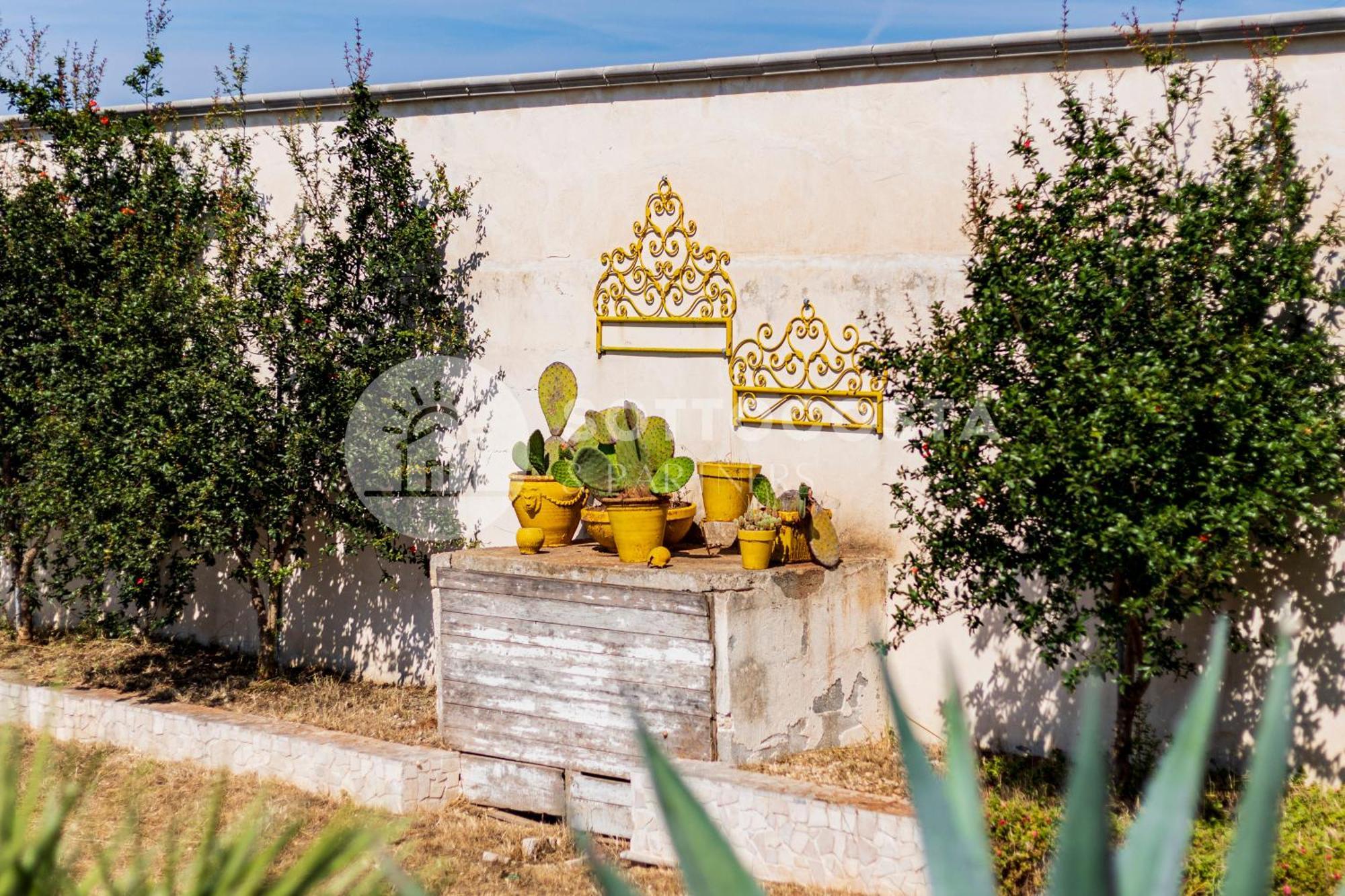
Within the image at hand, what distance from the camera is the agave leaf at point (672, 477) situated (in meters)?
7.05

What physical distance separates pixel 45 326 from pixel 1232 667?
321 inches

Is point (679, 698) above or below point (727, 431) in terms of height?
below

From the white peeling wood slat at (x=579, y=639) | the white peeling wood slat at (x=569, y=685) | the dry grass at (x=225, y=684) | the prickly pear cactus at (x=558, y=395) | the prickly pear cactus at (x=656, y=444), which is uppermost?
the prickly pear cactus at (x=558, y=395)

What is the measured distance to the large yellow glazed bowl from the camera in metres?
7.16

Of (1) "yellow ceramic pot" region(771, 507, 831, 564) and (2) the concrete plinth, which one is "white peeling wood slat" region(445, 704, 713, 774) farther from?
(1) "yellow ceramic pot" region(771, 507, 831, 564)

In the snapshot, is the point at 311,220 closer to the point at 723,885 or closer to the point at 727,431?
the point at 727,431

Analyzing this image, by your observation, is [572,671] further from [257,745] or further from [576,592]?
[257,745]

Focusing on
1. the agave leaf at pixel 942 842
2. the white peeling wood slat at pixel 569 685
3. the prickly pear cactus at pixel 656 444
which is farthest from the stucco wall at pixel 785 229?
the agave leaf at pixel 942 842

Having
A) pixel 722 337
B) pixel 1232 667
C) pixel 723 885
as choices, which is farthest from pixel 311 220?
pixel 723 885

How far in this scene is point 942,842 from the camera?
1.81m

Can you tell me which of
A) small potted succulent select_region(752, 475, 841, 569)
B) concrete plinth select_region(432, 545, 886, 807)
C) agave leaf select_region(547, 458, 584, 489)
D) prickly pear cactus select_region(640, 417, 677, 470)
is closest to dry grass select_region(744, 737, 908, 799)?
concrete plinth select_region(432, 545, 886, 807)

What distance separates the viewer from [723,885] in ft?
5.70

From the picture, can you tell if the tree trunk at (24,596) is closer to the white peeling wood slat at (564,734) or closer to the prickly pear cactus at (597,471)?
the white peeling wood slat at (564,734)

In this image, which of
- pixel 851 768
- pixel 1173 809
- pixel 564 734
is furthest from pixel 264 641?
pixel 1173 809
